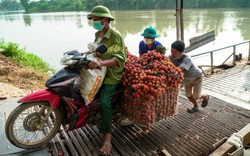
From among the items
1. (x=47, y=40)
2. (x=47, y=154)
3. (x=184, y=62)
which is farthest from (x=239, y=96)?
(x=47, y=40)

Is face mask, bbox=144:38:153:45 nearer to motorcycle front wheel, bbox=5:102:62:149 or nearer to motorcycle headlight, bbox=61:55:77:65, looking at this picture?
motorcycle headlight, bbox=61:55:77:65

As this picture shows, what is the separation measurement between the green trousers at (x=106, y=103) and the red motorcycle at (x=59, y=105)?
16cm

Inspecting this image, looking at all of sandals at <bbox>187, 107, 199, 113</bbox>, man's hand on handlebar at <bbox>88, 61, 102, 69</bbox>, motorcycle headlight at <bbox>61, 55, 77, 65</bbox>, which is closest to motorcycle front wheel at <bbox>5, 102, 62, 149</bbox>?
motorcycle headlight at <bbox>61, 55, 77, 65</bbox>

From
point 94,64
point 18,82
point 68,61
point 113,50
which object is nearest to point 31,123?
point 68,61

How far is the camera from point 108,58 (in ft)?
9.20

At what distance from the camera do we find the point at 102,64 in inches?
103

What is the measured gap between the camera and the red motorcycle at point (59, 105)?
103 inches

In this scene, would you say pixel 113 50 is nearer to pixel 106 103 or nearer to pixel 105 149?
pixel 106 103

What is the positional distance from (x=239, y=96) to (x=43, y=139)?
4.47 metres

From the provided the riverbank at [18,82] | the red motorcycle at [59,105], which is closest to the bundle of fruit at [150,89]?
the red motorcycle at [59,105]

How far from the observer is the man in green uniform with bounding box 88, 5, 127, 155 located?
2689 millimetres

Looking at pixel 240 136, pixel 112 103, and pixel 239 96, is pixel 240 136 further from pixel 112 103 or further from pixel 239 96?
pixel 239 96

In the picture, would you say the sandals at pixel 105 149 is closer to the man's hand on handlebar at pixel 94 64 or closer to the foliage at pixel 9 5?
the man's hand on handlebar at pixel 94 64

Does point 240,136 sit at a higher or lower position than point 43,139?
lower
